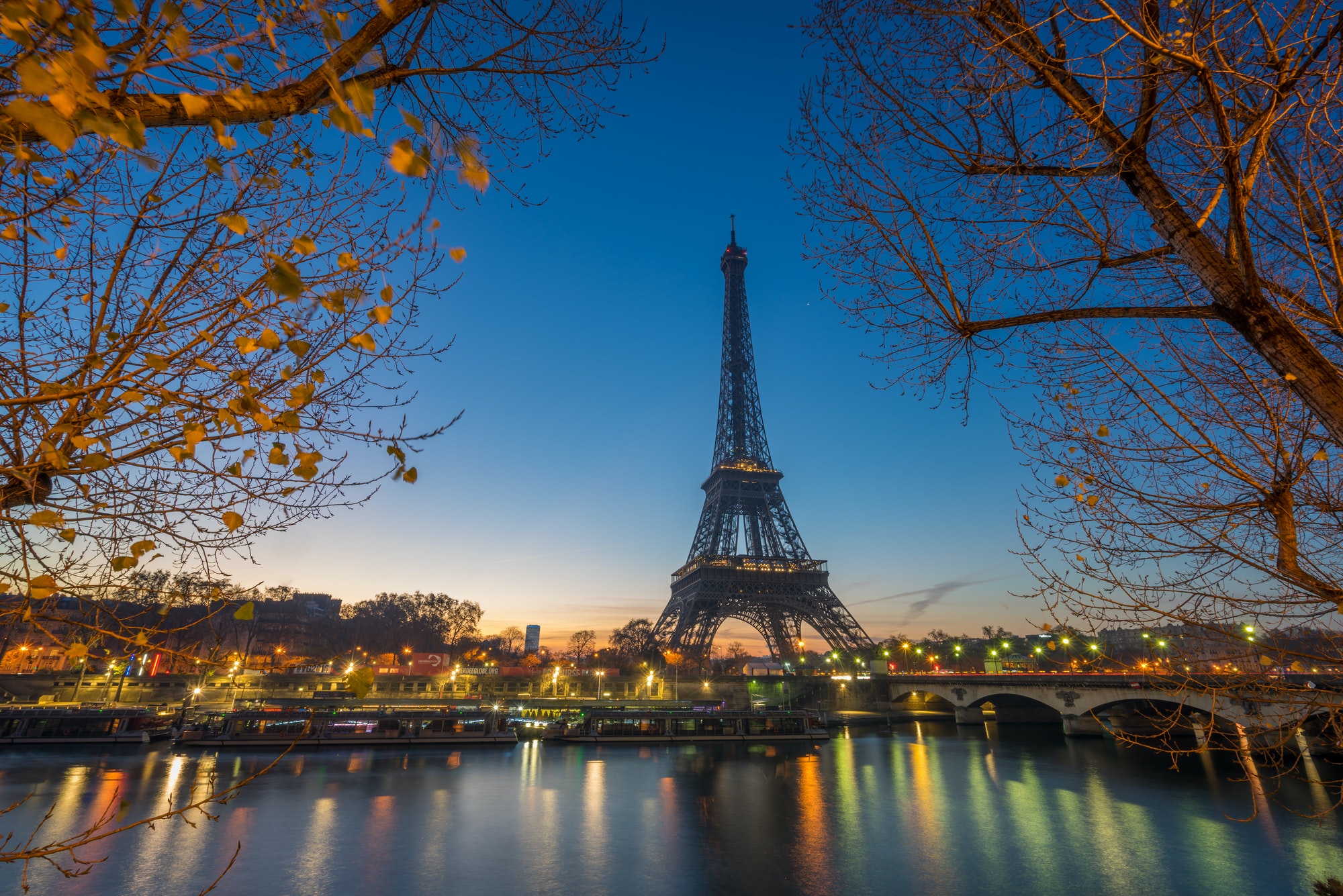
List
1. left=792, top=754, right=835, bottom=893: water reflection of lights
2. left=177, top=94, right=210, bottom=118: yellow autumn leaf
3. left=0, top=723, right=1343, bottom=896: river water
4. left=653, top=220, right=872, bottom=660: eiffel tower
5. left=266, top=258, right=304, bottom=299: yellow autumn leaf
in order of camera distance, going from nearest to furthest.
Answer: left=266, top=258, right=304, bottom=299: yellow autumn leaf
left=177, top=94, right=210, bottom=118: yellow autumn leaf
left=0, top=723, right=1343, bottom=896: river water
left=792, top=754, right=835, bottom=893: water reflection of lights
left=653, top=220, right=872, bottom=660: eiffel tower

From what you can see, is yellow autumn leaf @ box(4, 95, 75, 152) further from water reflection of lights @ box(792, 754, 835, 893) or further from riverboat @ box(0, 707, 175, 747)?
riverboat @ box(0, 707, 175, 747)

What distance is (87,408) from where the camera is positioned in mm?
3521

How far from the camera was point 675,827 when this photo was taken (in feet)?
95.1

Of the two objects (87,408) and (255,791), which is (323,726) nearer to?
(255,791)

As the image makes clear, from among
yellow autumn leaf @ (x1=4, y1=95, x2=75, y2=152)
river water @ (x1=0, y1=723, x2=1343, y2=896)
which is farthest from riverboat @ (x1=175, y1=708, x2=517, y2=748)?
yellow autumn leaf @ (x1=4, y1=95, x2=75, y2=152)

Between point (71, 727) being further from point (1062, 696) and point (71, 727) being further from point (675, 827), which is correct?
point (1062, 696)

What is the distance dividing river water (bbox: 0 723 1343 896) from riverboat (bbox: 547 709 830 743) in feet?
28.6

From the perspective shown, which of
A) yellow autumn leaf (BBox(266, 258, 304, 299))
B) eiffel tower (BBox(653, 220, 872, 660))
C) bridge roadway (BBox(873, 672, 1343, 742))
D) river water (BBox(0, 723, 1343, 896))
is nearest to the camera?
yellow autumn leaf (BBox(266, 258, 304, 299))

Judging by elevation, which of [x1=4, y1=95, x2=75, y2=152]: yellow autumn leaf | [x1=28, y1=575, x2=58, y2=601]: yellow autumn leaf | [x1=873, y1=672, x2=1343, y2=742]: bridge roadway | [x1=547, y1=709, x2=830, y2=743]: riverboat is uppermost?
[x1=4, y1=95, x2=75, y2=152]: yellow autumn leaf

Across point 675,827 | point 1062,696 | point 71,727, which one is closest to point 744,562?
point 1062,696

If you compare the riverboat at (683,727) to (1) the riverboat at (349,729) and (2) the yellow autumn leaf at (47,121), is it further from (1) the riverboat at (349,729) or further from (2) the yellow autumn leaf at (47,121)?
(2) the yellow autumn leaf at (47,121)

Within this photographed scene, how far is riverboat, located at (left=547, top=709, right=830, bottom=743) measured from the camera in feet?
180

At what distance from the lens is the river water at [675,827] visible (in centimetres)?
2239

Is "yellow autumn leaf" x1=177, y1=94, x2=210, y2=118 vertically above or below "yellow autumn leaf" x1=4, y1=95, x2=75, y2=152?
above
